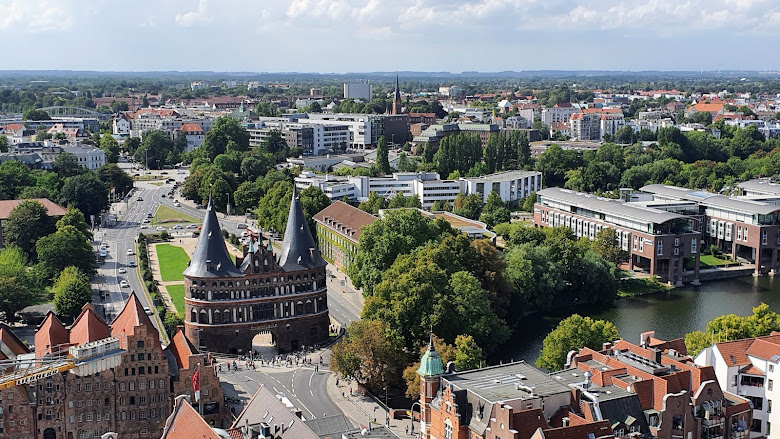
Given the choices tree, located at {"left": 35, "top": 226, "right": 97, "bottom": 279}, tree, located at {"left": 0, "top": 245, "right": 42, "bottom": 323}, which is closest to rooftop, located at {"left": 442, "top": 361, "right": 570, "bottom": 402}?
tree, located at {"left": 0, "top": 245, "right": 42, "bottom": 323}

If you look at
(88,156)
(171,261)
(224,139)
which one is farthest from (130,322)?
(224,139)

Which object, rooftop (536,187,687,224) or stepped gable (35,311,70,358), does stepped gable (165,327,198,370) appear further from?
rooftop (536,187,687,224)

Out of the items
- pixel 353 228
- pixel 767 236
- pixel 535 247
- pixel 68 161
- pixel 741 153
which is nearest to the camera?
pixel 535 247

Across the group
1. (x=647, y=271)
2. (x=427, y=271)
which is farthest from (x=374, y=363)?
(x=647, y=271)

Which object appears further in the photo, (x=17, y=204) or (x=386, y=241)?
(x=17, y=204)

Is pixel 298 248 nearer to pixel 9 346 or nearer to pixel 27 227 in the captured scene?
pixel 9 346

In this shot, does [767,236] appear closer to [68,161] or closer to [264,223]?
[264,223]
